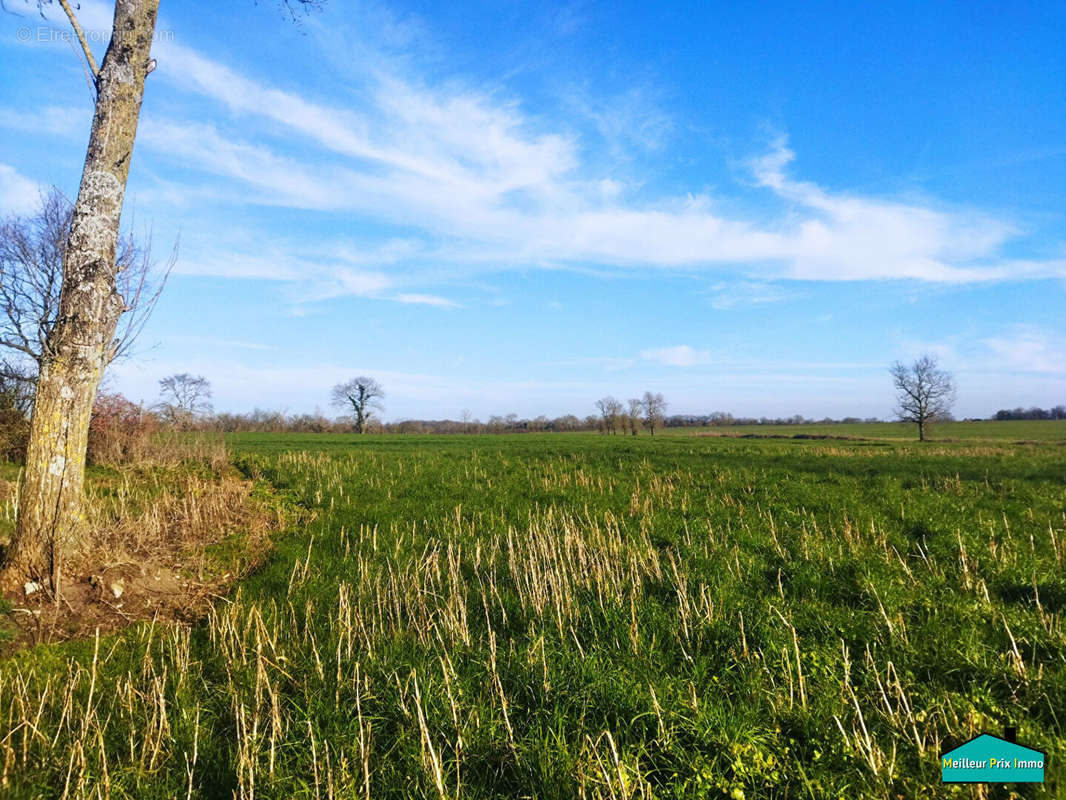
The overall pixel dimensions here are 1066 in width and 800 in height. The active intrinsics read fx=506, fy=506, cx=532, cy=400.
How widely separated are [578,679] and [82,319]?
671 cm

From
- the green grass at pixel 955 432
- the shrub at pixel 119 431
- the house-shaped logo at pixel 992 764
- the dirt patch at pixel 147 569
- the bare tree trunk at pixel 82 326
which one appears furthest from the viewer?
the green grass at pixel 955 432

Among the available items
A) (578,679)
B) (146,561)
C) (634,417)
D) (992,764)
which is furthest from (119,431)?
(634,417)

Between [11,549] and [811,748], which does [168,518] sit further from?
[811,748]

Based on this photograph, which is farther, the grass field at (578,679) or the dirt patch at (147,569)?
the dirt patch at (147,569)

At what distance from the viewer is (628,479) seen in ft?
54.3

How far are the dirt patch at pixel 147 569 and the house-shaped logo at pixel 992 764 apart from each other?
7.35m

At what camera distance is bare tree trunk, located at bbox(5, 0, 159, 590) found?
5645 mm

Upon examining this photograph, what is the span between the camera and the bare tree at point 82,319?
5645mm

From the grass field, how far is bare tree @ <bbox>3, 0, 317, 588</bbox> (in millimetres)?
1481

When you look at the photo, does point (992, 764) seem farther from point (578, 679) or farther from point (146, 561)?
point (146, 561)

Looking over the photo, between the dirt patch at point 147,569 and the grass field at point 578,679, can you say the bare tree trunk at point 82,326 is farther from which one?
the grass field at point 578,679

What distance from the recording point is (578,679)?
13.5 ft

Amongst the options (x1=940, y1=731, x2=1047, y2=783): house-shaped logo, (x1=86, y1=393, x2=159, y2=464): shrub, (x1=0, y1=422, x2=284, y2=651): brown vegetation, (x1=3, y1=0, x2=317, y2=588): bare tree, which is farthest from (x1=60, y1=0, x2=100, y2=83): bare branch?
(x1=86, y1=393, x2=159, y2=464): shrub

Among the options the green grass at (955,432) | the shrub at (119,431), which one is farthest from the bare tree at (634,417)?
the shrub at (119,431)
